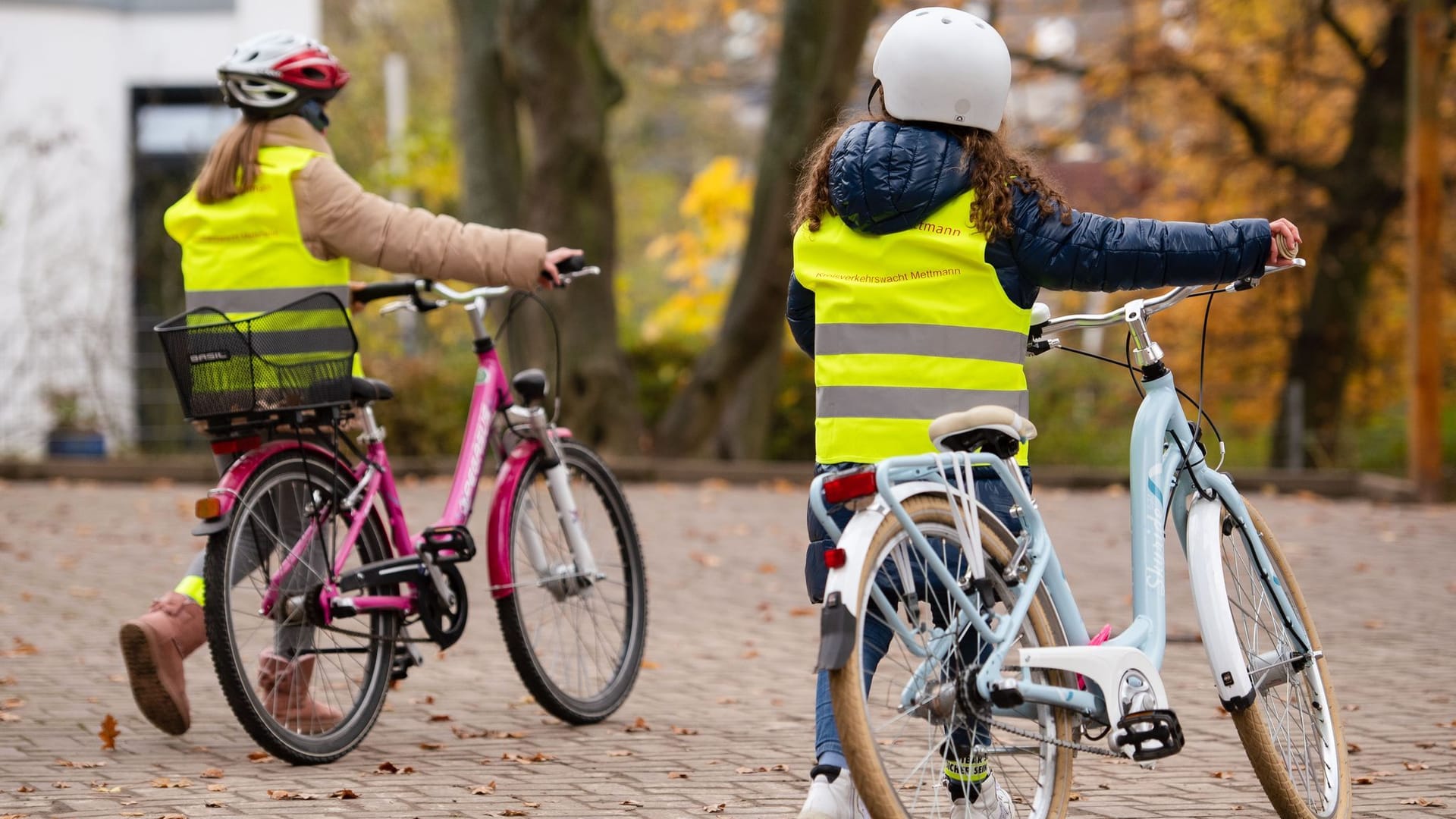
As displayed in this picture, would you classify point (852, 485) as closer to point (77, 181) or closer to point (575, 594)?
point (575, 594)

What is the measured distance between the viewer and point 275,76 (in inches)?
207

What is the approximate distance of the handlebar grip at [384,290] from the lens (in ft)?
17.9

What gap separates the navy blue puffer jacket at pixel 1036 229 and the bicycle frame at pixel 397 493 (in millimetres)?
1875

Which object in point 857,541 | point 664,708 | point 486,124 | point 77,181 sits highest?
point 486,124

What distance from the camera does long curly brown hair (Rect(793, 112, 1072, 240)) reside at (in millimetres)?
3840

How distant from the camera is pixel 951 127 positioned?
13.0 ft

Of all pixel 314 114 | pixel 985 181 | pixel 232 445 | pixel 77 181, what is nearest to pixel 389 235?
pixel 314 114

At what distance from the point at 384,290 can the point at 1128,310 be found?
94.5 inches

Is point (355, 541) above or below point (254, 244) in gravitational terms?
below

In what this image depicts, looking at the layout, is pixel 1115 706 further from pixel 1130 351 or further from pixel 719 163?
pixel 719 163

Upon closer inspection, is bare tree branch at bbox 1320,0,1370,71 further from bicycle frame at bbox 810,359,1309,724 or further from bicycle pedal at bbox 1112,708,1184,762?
bicycle pedal at bbox 1112,708,1184,762

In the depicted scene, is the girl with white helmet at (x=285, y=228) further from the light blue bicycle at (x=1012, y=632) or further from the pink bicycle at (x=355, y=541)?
the light blue bicycle at (x=1012, y=632)

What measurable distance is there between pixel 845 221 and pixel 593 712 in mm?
2326

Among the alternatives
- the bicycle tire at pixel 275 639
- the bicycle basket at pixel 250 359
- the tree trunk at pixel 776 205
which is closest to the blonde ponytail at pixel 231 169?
the bicycle basket at pixel 250 359
